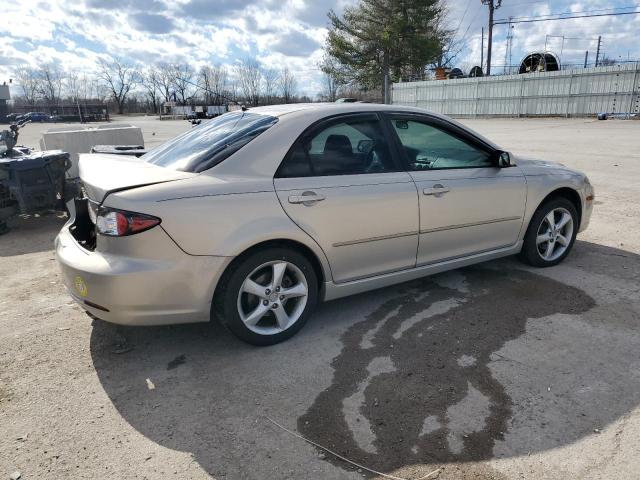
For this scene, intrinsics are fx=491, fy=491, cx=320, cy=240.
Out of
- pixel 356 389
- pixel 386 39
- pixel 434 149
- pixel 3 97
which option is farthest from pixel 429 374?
pixel 3 97

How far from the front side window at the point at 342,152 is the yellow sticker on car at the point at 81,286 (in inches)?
54.8

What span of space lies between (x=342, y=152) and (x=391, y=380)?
163cm

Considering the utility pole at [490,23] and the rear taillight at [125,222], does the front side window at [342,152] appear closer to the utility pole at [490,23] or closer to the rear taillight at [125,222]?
the rear taillight at [125,222]

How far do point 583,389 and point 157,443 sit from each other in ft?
7.84

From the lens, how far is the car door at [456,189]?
151 inches

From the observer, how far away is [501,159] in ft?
13.8

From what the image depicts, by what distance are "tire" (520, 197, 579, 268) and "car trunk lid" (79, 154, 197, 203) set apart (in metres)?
3.22

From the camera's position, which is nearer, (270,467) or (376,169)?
(270,467)

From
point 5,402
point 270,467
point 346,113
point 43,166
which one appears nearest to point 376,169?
point 346,113

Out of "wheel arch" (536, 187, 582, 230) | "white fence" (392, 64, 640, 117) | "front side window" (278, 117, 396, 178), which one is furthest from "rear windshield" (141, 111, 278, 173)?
"white fence" (392, 64, 640, 117)

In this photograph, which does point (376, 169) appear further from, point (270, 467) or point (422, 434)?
point (270, 467)

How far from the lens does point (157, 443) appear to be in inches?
97.9

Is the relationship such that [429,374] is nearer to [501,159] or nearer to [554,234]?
[501,159]

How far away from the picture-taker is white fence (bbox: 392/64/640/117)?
2742 cm
